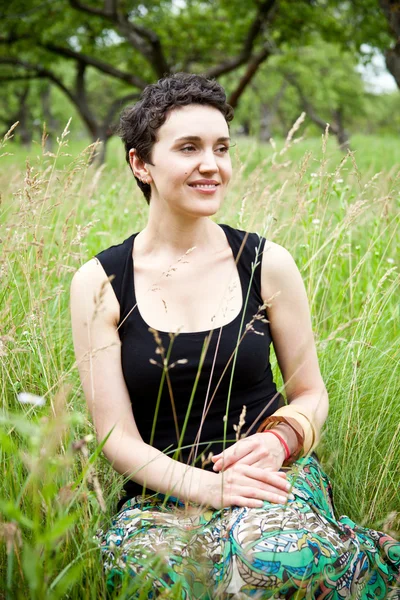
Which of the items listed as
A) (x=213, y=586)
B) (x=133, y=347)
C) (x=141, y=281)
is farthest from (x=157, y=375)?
(x=213, y=586)

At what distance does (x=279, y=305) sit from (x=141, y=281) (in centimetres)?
48

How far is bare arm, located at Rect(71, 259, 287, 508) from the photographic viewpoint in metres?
1.66

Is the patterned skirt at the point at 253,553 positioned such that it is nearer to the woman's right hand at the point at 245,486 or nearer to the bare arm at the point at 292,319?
the woman's right hand at the point at 245,486

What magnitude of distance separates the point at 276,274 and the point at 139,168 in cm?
63

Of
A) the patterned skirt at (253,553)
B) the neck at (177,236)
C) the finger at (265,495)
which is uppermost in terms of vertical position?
the neck at (177,236)

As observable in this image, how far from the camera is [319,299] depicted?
314 cm

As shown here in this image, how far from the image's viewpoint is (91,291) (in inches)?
77.1

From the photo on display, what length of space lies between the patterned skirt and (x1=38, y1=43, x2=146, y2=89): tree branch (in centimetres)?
1112

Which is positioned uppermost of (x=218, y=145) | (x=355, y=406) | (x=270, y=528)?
(x=218, y=145)

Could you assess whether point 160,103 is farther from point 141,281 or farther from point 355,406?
point 355,406

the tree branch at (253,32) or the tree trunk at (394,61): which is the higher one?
the tree branch at (253,32)

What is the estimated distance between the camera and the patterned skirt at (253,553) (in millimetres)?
1452

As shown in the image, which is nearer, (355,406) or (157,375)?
(157,375)

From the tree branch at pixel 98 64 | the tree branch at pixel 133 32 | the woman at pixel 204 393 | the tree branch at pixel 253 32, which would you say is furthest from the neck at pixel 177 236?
the tree branch at pixel 98 64
